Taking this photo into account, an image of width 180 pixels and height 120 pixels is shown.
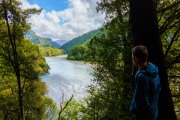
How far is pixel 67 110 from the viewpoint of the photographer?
41062mm

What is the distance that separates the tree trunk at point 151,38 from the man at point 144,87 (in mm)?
751

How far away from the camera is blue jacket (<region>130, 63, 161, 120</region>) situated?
12.6 feet

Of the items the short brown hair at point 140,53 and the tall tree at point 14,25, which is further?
the tall tree at point 14,25

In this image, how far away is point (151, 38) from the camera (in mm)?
4762

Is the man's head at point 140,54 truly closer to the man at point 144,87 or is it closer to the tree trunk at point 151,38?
the man at point 144,87

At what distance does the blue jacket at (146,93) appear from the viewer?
3851mm

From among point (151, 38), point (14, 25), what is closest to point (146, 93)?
point (151, 38)

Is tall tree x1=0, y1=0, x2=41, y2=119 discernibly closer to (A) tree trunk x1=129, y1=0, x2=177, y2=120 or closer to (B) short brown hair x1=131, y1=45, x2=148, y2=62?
(A) tree trunk x1=129, y1=0, x2=177, y2=120

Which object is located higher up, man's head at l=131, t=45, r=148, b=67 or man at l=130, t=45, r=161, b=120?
man's head at l=131, t=45, r=148, b=67

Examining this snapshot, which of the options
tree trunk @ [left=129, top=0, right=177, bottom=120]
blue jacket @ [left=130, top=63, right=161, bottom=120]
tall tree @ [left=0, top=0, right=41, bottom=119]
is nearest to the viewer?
blue jacket @ [left=130, top=63, right=161, bottom=120]

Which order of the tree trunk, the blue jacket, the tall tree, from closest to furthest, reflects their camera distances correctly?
1. the blue jacket
2. the tree trunk
3. the tall tree

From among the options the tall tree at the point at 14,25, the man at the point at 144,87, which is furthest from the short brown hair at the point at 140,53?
the tall tree at the point at 14,25

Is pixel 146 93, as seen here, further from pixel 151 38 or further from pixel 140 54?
pixel 151 38

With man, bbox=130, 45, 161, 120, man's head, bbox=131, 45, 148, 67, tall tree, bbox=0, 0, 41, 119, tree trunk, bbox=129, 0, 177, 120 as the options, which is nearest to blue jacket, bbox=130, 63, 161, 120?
man, bbox=130, 45, 161, 120
